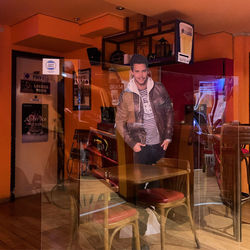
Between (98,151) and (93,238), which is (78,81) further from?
(93,238)

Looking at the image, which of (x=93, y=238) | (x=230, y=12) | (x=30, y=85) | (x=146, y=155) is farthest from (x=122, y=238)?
(x=30, y=85)

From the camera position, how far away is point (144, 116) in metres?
2.49

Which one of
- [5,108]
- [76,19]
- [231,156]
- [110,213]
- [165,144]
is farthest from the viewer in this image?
[5,108]

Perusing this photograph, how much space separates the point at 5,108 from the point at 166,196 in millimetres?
3102

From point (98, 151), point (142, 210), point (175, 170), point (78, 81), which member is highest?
point (78, 81)

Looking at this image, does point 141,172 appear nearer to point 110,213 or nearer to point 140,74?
point 110,213

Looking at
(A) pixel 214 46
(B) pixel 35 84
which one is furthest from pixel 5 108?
(A) pixel 214 46

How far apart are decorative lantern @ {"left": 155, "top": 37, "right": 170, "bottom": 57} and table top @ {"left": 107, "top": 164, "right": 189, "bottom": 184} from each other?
6.31 feet

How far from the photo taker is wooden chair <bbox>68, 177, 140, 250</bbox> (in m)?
2.30

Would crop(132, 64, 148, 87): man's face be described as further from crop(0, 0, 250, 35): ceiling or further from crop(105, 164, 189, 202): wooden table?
crop(0, 0, 250, 35): ceiling

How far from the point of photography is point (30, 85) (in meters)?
5.02

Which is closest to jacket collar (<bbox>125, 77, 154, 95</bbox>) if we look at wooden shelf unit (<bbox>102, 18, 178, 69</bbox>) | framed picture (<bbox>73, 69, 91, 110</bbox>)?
framed picture (<bbox>73, 69, 91, 110</bbox>)

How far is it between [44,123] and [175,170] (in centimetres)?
315

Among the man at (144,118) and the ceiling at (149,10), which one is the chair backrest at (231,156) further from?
the ceiling at (149,10)
